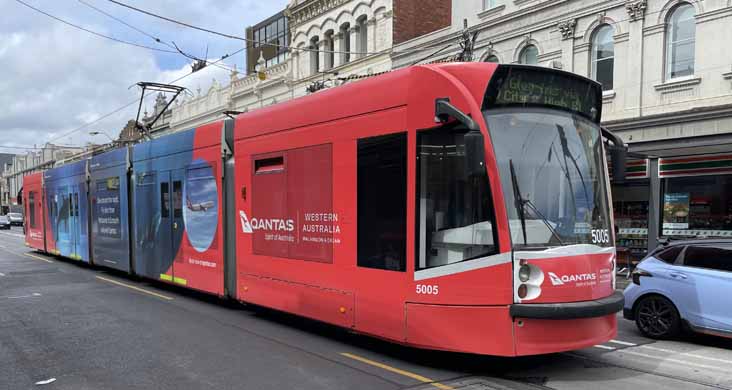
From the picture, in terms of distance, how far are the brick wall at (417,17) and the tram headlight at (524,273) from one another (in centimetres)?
1902

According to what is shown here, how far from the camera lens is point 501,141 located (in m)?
5.66

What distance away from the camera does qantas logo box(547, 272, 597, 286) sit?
5512mm

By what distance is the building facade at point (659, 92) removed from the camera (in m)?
14.1

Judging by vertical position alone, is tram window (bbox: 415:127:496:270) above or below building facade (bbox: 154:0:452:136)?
below

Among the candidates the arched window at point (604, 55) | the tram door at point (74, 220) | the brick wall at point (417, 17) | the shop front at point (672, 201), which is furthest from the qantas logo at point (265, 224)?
the brick wall at point (417, 17)

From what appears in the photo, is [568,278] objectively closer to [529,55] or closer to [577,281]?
[577,281]

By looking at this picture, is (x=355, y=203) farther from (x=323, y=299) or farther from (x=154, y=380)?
(x=154, y=380)

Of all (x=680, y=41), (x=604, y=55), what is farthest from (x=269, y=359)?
(x=604, y=55)

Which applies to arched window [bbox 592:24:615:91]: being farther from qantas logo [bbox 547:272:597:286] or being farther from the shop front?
qantas logo [bbox 547:272:597:286]

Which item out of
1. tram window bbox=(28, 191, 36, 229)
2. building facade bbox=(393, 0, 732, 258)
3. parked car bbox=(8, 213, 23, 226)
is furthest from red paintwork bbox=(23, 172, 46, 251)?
parked car bbox=(8, 213, 23, 226)

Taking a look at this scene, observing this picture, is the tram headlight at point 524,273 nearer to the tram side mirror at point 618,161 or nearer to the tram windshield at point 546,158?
the tram windshield at point 546,158

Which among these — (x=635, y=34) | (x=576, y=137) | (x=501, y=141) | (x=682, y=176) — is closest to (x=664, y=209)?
(x=682, y=176)

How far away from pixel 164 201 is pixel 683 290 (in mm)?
9728

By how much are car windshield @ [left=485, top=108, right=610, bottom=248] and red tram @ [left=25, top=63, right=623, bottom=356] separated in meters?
0.01
